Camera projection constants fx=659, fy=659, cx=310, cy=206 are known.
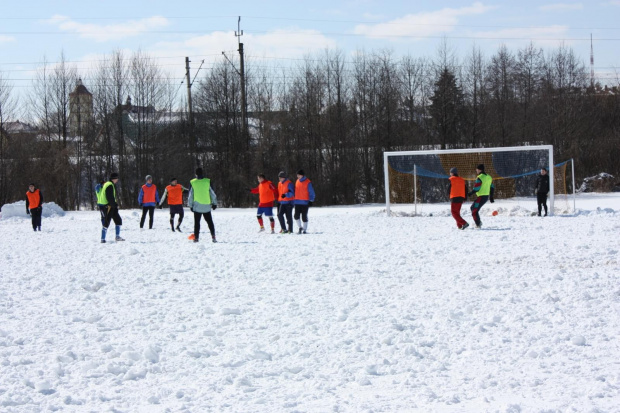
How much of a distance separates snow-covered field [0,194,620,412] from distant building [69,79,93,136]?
28.5 metres

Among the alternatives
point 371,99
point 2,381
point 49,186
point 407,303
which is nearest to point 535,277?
point 407,303

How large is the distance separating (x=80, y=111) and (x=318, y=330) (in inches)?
1422

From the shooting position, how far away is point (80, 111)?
39.2m

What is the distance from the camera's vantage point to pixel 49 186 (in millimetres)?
38000

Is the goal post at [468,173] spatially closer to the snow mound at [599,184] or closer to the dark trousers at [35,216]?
the snow mound at [599,184]

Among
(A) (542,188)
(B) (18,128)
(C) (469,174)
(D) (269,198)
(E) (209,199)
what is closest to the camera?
(E) (209,199)

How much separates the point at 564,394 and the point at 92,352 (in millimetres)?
3930

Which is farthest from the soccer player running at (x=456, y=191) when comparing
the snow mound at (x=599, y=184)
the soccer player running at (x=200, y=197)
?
the snow mound at (x=599, y=184)

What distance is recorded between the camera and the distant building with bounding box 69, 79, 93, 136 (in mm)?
38969

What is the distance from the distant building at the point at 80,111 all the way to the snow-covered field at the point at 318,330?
2845 cm

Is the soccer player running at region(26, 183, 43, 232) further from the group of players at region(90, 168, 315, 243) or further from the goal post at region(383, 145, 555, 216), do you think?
the goal post at region(383, 145, 555, 216)

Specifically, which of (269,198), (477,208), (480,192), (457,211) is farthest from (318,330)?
(480,192)

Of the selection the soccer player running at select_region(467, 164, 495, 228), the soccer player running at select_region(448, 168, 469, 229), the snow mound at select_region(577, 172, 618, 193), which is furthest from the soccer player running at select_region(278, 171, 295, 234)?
the snow mound at select_region(577, 172, 618, 193)

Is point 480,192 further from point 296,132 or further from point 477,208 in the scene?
point 296,132
